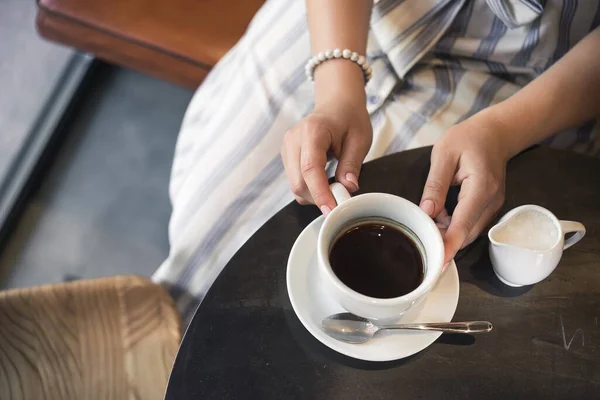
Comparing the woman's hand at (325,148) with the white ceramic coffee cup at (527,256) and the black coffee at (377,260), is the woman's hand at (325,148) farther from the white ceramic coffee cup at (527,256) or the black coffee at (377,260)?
the white ceramic coffee cup at (527,256)

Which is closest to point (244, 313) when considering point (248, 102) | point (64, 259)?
point (248, 102)

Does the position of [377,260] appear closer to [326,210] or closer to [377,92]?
[326,210]

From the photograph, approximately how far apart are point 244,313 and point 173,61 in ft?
2.47

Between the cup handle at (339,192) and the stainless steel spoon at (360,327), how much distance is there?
133 millimetres

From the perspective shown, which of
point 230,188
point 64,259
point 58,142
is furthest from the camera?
point 58,142

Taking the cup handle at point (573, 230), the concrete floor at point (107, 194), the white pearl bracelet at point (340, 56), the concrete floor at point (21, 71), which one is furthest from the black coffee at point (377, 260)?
the concrete floor at point (21, 71)

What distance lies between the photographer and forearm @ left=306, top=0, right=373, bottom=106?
805 mm

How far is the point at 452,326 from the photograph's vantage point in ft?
2.01

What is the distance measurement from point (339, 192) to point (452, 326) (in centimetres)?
20

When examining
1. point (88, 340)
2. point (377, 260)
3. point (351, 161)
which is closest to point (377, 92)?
point (351, 161)

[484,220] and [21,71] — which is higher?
[484,220]

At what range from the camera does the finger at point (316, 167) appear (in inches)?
25.4

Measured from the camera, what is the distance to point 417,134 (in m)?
0.84

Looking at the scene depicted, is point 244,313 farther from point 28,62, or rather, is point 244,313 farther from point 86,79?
point 28,62
